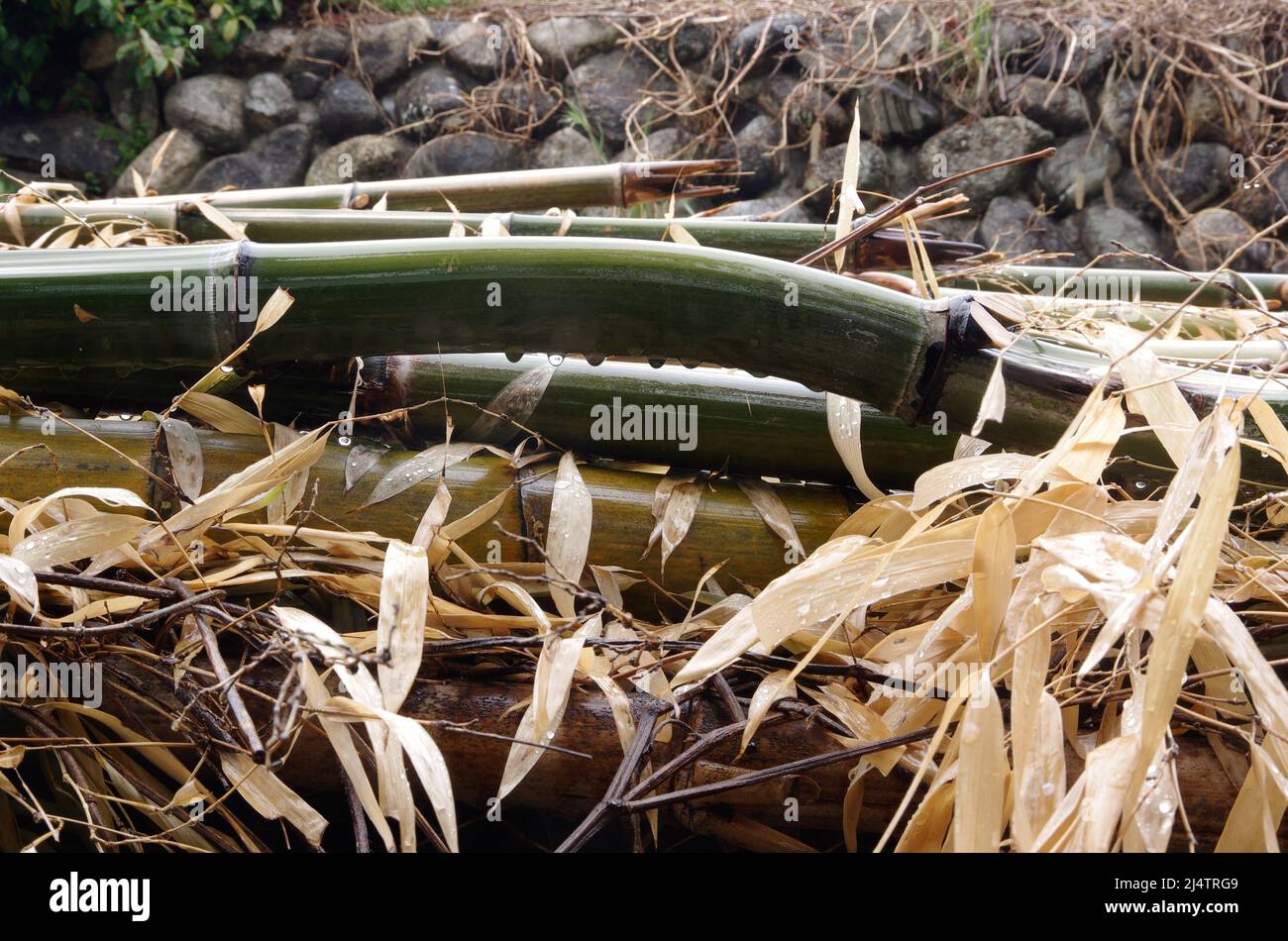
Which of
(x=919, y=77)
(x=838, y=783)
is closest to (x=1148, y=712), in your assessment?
(x=838, y=783)

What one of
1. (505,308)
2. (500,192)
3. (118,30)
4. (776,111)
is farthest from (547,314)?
(118,30)

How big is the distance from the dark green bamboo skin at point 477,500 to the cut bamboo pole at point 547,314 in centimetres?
9

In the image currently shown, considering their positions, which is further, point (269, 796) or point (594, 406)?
point (594, 406)

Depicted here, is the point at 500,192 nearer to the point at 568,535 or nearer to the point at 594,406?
the point at 594,406

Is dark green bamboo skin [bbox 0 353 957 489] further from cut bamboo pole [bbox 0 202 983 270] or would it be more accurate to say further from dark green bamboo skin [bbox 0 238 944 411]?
cut bamboo pole [bbox 0 202 983 270]

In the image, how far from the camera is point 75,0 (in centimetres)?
373

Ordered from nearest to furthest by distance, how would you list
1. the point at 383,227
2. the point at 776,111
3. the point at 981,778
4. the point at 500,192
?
the point at 981,778 < the point at 383,227 < the point at 500,192 < the point at 776,111

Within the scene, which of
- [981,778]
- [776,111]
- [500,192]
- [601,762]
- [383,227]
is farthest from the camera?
[776,111]

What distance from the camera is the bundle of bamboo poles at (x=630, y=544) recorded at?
0.52m

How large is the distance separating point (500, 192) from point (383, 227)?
262mm

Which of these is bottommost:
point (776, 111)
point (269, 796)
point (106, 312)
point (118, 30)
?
point (269, 796)

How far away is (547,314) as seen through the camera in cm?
69

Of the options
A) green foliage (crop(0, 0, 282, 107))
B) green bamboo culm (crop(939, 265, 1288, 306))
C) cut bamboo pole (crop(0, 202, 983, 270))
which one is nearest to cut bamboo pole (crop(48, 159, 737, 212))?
cut bamboo pole (crop(0, 202, 983, 270))

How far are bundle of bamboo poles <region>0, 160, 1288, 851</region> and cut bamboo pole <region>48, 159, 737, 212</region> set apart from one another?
1.64 feet
